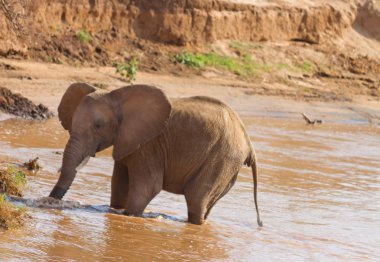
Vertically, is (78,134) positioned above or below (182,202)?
above

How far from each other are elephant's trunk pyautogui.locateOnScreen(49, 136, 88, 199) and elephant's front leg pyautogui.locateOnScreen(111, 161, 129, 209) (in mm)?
696

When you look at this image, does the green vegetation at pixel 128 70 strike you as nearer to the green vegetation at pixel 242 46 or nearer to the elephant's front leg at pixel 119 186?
the green vegetation at pixel 242 46

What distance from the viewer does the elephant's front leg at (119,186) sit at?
10.2 metres

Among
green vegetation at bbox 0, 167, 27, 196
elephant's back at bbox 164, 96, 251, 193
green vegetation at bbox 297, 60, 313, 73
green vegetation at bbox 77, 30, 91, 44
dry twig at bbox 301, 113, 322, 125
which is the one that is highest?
elephant's back at bbox 164, 96, 251, 193

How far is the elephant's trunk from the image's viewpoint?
939 cm

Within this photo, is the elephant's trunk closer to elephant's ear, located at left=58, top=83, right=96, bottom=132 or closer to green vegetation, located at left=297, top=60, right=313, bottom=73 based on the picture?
elephant's ear, located at left=58, top=83, right=96, bottom=132

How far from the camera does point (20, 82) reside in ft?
65.3

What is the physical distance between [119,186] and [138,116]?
32.0 inches

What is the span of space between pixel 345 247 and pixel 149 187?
6.96 ft

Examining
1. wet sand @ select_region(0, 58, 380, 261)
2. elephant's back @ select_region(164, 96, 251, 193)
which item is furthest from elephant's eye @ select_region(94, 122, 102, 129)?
wet sand @ select_region(0, 58, 380, 261)

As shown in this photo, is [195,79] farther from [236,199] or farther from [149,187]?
[149,187]

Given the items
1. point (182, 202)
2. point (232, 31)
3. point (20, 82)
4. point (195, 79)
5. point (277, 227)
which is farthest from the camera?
point (232, 31)

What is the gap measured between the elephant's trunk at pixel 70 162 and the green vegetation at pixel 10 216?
0.78 m

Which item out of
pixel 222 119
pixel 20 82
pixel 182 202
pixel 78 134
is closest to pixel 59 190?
pixel 78 134
